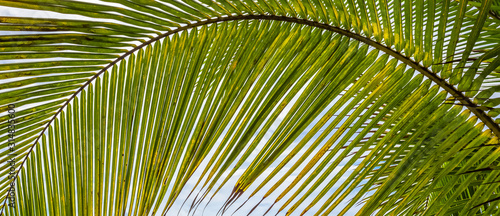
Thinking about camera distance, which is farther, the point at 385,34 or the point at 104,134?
the point at 104,134

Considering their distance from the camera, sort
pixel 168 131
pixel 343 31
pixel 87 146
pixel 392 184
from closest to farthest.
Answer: pixel 392 184, pixel 343 31, pixel 168 131, pixel 87 146

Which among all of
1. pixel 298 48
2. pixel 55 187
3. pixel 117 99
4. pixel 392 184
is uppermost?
pixel 298 48

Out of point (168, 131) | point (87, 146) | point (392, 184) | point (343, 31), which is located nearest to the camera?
point (392, 184)

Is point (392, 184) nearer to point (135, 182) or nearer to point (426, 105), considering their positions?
point (426, 105)

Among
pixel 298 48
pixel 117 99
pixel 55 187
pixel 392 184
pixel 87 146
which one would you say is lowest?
pixel 55 187

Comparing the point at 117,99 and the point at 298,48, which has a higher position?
the point at 298,48

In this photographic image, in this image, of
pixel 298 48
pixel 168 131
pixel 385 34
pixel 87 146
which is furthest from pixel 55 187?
pixel 385 34

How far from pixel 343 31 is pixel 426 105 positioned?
0.17 metres

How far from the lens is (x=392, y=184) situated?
1.57ft

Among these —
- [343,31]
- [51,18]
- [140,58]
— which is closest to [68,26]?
[51,18]

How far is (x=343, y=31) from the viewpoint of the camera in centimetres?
58

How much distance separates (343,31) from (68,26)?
44 cm

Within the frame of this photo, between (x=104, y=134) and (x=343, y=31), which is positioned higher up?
(x=343, y=31)

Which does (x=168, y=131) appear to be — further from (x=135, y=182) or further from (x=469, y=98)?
(x=469, y=98)
